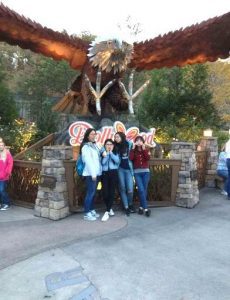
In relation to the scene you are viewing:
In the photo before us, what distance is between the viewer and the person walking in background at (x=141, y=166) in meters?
7.03

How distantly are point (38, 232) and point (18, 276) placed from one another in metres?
1.74

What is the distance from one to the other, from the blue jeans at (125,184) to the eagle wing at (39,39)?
11.6ft

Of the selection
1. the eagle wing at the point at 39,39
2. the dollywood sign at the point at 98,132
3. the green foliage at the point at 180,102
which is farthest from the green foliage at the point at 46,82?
the dollywood sign at the point at 98,132

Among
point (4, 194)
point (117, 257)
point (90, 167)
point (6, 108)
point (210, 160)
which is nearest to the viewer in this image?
point (117, 257)

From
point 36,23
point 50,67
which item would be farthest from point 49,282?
point 50,67

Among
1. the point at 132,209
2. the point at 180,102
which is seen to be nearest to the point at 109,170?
the point at 132,209

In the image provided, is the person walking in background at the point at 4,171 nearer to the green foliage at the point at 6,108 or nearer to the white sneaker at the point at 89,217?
the white sneaker at the point at 89,217

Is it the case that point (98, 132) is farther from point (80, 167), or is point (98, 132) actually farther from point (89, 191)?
point (89, 191)

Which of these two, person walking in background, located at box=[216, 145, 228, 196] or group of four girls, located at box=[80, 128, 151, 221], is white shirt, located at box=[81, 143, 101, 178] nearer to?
group of four girls, located at box=[80, 128, 151, 221]

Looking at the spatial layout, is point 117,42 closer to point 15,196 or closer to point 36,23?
point 36,23

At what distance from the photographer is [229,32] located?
8.14m

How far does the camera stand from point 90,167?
6527 mm

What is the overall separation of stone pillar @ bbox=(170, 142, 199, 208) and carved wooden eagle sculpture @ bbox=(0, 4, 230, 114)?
A: 6.62 feet

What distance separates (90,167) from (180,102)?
11054 millimetres
